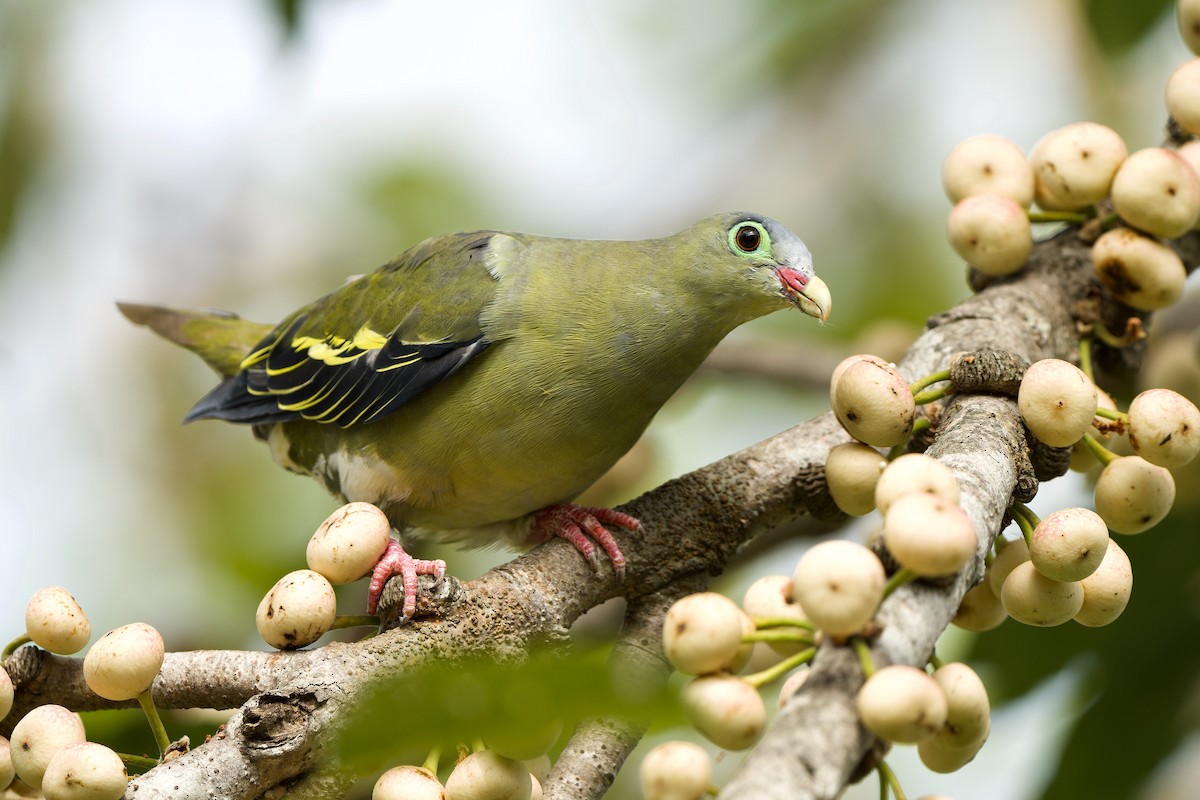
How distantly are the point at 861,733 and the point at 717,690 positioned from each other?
0.23 meters

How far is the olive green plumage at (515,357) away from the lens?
317 cm

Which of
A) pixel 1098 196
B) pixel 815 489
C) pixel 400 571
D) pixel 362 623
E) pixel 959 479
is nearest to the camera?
pixel 959 479

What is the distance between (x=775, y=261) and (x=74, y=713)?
6.51 feet

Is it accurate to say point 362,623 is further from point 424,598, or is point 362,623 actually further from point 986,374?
point 986,374

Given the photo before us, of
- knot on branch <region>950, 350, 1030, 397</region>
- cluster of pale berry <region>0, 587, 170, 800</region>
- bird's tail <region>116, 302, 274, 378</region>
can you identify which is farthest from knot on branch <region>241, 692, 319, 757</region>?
bird's tail <region>116, 302, 274, 378</region>

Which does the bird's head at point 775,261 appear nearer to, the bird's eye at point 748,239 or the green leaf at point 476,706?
the bird's eye at point 748,239

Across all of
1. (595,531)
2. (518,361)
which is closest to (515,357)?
(518,361)

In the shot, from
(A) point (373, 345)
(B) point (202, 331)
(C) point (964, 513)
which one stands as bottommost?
(C) point (964, 513)

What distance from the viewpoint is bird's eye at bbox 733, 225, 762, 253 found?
3166 mm

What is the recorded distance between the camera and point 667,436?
595cm

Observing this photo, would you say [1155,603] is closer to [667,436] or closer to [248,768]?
[248,768]

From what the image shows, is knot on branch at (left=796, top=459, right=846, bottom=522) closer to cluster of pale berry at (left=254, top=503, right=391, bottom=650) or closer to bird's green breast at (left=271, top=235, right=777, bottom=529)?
bird's green breast at (left=271, top=235, right=777, bottom=529)

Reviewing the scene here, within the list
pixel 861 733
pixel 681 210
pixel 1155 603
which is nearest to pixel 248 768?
pixel 861 733

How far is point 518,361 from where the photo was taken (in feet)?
10.6
